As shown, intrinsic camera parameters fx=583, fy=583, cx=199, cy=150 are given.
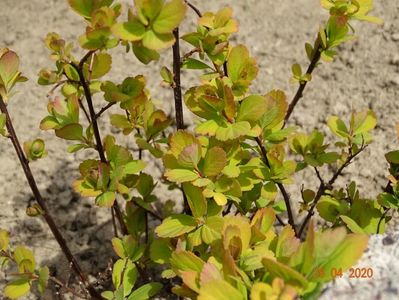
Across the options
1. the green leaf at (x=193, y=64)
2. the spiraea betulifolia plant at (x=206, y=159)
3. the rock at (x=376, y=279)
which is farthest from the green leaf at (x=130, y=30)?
the rock at (x=376, y=279)

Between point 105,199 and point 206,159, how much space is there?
25 centimetres

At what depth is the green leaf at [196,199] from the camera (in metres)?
1.21

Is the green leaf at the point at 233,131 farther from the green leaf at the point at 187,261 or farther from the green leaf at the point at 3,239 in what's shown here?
the green leaf at the point at 3,239

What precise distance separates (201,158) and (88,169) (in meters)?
0.27

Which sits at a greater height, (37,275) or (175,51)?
(175,51)

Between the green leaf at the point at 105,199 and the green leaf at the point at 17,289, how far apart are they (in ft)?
0.98

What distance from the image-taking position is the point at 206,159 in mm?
1169

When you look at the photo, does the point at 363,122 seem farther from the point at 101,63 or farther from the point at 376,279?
the point at 101,63

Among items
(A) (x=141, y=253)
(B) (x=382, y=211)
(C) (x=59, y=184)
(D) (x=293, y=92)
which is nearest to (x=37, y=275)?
(A) (x=141, y=253)

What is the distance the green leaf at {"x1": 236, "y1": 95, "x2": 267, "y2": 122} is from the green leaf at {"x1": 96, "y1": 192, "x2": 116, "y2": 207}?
318 mm

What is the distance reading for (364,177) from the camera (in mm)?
1979

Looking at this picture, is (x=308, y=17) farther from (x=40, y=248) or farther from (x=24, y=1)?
(x=40, y=248)

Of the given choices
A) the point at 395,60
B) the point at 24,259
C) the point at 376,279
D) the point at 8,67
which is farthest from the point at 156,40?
the point at 395,60

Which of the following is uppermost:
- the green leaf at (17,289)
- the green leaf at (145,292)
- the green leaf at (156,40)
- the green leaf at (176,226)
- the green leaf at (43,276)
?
the green leaf at (156,40)
